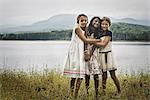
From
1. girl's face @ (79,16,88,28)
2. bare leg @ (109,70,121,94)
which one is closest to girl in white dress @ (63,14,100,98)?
girl's face @ (79,16,88,28)

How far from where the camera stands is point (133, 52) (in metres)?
2.28

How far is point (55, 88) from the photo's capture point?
89.1 inches

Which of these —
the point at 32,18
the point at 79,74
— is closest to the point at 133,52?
the point at 79,74

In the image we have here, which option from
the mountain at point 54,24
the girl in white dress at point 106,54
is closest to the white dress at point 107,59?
the girl in white dress at point 106,54

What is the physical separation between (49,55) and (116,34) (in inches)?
20.3

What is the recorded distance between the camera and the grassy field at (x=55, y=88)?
88.5 inches

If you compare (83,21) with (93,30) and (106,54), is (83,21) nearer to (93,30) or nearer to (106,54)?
(93,30)

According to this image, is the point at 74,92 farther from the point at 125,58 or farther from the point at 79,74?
the point at 125,58

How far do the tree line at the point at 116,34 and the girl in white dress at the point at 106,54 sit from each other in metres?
0.05

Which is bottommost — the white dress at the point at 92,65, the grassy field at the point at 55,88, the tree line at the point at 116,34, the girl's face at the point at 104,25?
the grassy field at the point at 55,88

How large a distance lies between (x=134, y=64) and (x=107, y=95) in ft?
1.00

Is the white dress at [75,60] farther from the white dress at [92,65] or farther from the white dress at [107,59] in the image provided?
the white dress at [107,59]

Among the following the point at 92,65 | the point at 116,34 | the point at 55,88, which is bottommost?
the point at 55,88

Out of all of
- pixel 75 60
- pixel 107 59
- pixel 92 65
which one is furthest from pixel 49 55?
pixel 107 59
